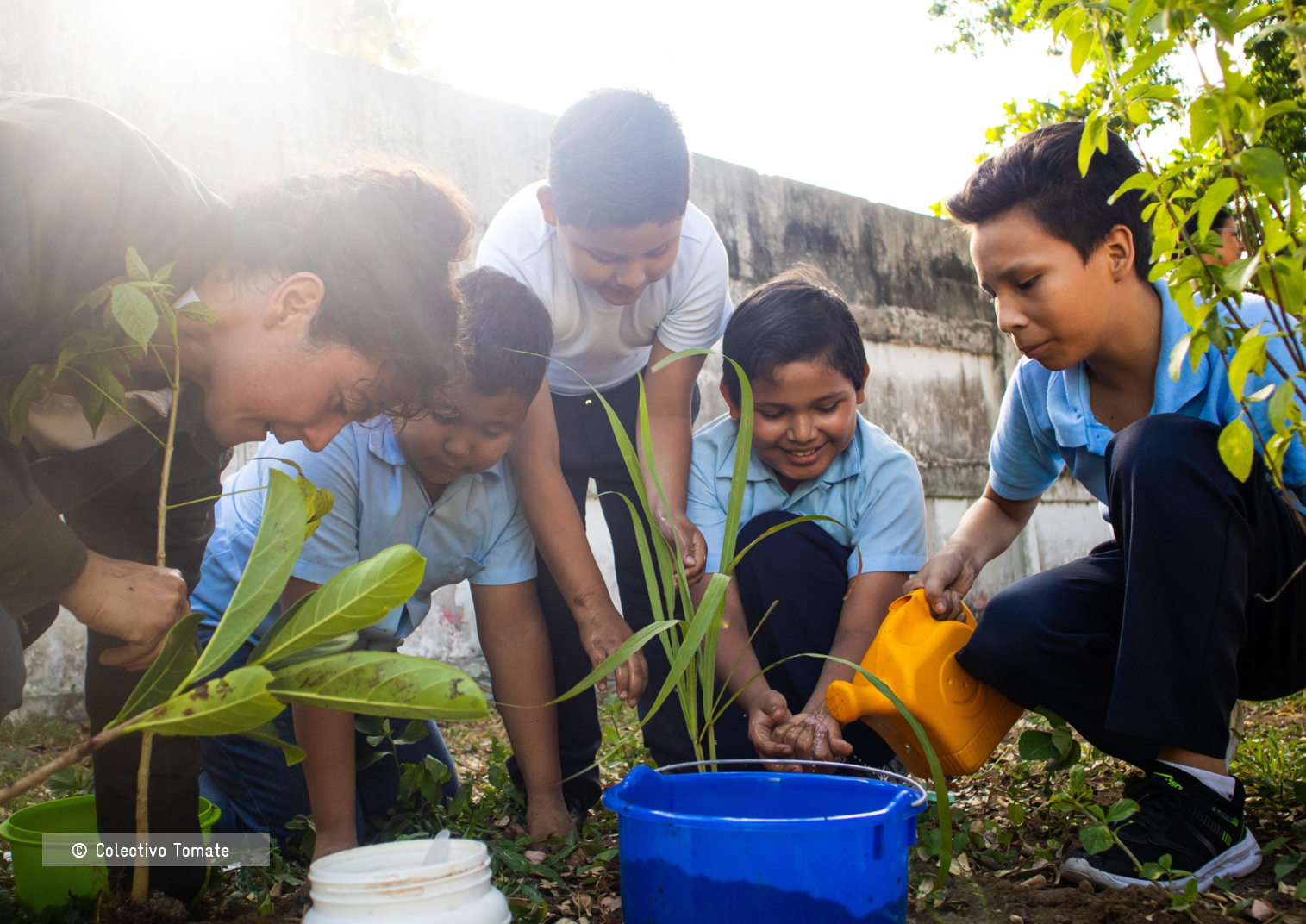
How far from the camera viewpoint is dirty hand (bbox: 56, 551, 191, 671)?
0.98 m

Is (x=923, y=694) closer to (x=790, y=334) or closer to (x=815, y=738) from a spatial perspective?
(x=815, y=738)

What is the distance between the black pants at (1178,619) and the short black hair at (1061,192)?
395 millimetres

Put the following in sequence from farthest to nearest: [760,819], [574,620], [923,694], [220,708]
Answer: [574,620] < [923,694] < [760,819] < [220,708]

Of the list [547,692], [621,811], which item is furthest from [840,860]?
[547,692]

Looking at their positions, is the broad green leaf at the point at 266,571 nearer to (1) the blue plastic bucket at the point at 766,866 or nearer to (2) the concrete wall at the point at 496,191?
(1) the blue plastic bucket at the point at 766,866

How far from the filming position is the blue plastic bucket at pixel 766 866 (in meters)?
0.92

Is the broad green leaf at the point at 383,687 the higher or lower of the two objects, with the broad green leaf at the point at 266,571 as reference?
lower

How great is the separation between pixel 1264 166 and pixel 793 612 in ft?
3.69

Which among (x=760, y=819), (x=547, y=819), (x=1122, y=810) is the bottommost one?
(x=547, y=819)

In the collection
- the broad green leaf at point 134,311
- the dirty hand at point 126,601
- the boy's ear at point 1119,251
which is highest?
the boy's ear at point 1119,251

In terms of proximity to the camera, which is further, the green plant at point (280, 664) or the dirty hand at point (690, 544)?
the dirty hand at point (690, 544)

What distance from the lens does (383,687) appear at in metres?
0.75

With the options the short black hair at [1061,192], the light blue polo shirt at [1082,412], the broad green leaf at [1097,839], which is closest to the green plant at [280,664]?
the broad green leaf at [1097,839]

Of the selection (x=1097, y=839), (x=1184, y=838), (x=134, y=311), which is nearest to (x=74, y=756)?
(x=134, y=311)
